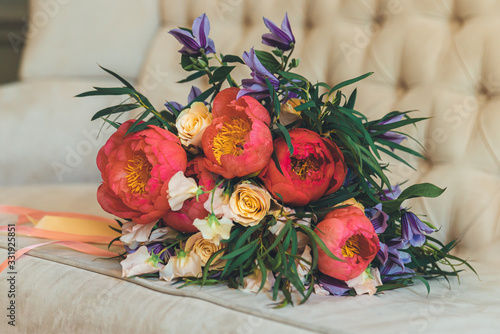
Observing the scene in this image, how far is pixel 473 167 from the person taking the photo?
0.87 meters

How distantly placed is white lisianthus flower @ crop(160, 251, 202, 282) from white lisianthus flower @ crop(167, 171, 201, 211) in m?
0.06

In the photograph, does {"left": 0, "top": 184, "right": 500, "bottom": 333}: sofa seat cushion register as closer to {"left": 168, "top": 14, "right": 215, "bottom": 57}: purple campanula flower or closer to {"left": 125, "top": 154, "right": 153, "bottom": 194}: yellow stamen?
{"left": 125, "top": 154, "right": 153, "bottom": 194}: yellow stamen

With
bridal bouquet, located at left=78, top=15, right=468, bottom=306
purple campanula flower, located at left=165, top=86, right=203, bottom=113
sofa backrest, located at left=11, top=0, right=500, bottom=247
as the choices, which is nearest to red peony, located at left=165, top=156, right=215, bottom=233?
bridal bouquet, located at left=78, top=15, right=468, bottom=306

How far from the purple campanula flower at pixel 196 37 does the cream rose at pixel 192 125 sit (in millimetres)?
77

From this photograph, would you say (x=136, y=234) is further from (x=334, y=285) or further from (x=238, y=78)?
(x=238, y=78)

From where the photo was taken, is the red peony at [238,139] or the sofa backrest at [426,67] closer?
the red peony at [238,139]

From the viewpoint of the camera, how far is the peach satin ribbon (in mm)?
745

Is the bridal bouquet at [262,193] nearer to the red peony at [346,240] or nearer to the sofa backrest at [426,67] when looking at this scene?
the red peony at [346,240]

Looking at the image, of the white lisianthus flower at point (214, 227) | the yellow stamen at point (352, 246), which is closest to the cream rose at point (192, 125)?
the white lisianthus flower at point (214, 227)

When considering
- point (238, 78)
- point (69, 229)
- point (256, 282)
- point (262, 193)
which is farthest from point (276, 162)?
point (238, 78)

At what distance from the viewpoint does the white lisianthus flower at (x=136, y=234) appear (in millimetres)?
584

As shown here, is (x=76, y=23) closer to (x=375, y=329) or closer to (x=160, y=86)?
(x=160, y=86)

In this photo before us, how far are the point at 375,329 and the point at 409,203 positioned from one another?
54 cm

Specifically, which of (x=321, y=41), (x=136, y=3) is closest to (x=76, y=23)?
(x=136, y=3)
